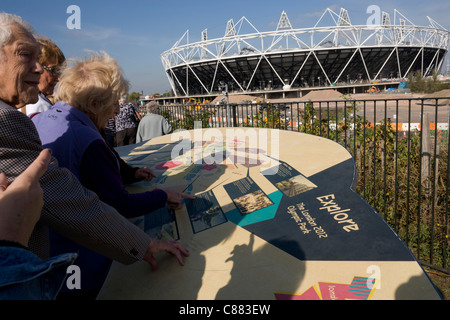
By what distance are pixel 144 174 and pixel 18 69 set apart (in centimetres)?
112

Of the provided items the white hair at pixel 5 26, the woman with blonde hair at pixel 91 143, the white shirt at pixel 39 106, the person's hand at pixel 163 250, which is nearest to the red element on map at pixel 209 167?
the woman with blonde hair at pixel 91 143

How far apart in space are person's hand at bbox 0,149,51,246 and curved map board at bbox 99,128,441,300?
454mm

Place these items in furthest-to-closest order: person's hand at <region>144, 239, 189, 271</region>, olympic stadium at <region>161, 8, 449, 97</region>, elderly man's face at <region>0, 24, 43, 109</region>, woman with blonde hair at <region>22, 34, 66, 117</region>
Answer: olympic stadium at <region>161, 8, 449, 97</region>, woman with blonde hair at <region>22, 34, 66, 117</region>, person's hand at <region>144, 239, 189, 271</region>, elderly man's face at <region>0, 24, 43, 109</region>

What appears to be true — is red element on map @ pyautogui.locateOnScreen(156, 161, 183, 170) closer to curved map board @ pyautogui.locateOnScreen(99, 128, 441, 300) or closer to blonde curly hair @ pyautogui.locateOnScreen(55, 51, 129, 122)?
curved map board @ pyautogui.locateOnScreen(99, 128, 441, 300)

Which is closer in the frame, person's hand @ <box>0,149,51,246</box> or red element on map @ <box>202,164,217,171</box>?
person's hand @ <box>0,149,51,246</box>

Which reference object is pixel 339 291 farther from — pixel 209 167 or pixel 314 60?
pixel 314 60

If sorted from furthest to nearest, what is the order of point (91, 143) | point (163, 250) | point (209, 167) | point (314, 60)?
point (314, 60) → point (209, 167) → point (91, 143) → point (163, 250)

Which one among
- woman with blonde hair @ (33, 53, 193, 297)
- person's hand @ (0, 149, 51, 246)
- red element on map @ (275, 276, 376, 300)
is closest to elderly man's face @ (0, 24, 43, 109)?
woman with blonde hair @ (33, 53, 193, 297)

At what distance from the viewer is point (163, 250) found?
1.19 metres

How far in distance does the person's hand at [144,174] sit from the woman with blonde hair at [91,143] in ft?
1.53

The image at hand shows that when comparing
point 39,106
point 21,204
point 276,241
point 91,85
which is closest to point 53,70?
point 39,106

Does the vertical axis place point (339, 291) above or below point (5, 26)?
below

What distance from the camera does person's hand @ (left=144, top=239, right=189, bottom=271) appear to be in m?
1.16
